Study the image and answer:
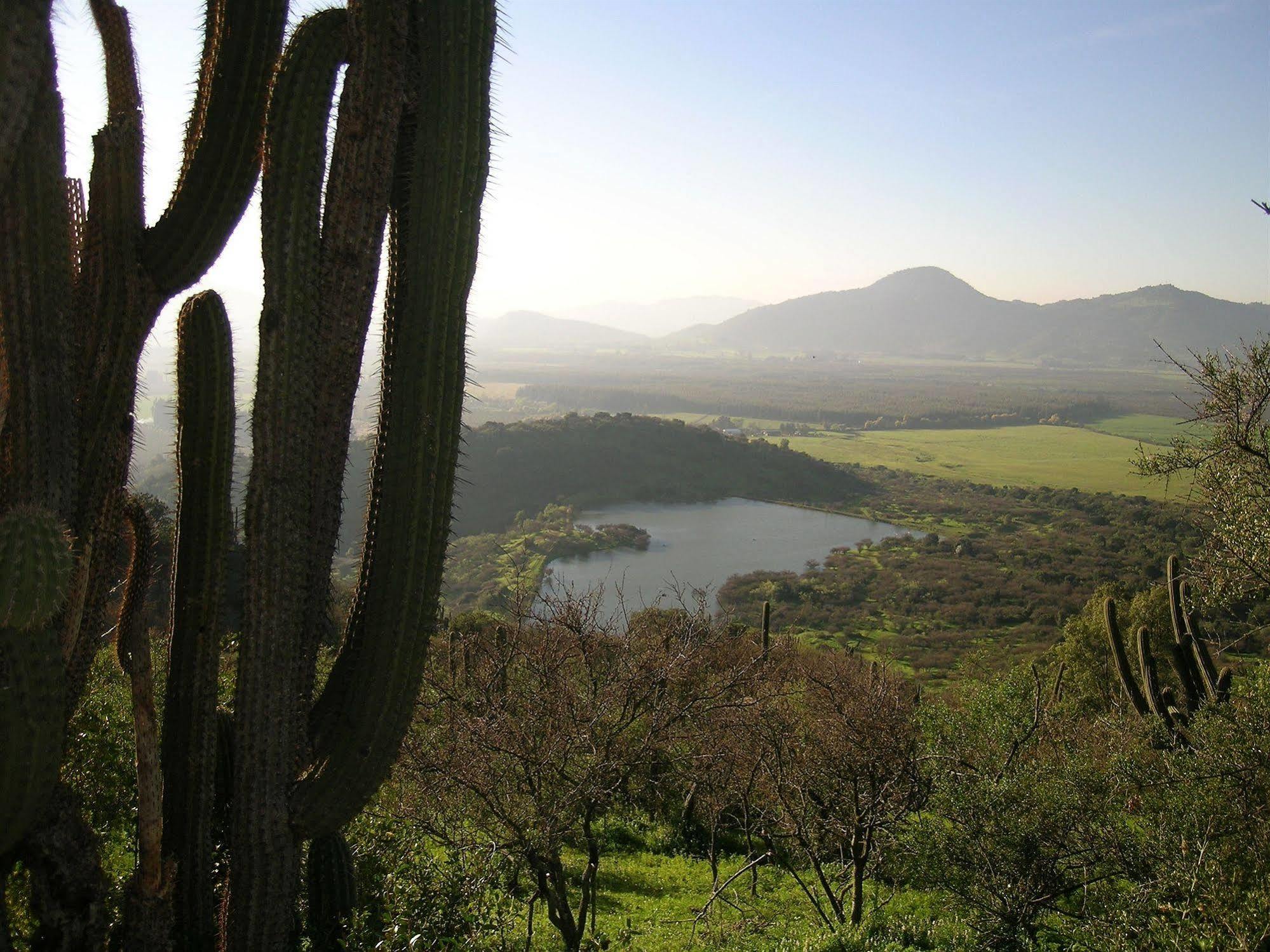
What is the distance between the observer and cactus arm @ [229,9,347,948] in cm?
377

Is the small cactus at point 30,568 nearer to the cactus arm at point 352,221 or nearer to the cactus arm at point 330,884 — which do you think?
the cactus arm at point 352,221

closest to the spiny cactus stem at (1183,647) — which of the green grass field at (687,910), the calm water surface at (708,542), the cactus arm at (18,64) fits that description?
the green grass field at (687,910)

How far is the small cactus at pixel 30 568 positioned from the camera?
2.95 metres

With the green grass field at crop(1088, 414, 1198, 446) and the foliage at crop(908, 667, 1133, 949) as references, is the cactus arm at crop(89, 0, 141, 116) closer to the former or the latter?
the foliage at crop(908, 667, 1133, 949)

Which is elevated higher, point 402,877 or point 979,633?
point 402,877

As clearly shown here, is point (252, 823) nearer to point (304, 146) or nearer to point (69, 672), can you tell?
point (69, 672)

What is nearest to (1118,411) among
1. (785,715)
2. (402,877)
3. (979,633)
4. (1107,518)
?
(1107,518)

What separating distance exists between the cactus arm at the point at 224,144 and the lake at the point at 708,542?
28548 mm

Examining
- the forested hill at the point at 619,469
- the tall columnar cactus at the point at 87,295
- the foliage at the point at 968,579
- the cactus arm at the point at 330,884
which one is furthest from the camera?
the forested hill at the point at 619,469

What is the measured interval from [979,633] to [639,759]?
36148 millimetres

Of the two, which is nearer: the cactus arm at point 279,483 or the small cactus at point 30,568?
the small cactus at point 30,568

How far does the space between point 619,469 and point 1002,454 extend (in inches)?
2043

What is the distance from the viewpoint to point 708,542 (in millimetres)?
51906

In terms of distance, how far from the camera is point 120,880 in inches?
206
